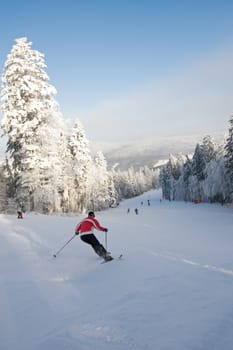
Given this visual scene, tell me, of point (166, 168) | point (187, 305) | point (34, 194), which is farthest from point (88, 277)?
point (166, 168)

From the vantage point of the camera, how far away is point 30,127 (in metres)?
23.4

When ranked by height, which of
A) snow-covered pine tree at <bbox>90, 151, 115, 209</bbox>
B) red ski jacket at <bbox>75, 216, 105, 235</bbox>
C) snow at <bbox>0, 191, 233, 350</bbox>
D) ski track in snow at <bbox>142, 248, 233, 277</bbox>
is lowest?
snow at <bbox>0, 191, 233, 350</bbox>

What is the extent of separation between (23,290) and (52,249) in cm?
424

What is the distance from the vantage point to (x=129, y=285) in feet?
22.3

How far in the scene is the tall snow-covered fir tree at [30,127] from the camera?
23203mm

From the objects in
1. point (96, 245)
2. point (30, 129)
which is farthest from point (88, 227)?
point (30, 129)

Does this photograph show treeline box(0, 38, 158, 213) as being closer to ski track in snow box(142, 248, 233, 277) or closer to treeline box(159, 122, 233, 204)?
ski track in snow box(142, 248, 233, 277)

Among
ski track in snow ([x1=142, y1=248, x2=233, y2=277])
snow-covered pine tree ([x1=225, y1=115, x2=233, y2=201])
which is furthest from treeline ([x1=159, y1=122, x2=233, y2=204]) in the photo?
ski track in snow ([x1=142, y1=248, x2=233, y2=277])

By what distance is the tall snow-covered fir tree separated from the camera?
914 inches

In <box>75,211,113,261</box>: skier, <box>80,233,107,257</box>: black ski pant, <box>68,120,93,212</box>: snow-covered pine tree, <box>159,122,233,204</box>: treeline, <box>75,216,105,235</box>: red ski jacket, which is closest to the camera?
<box>80,233,107,257</box>: black ski pant

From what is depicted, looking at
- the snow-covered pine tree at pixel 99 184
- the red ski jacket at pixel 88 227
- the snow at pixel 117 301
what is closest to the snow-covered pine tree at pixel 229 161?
the snow-covered pine tree at pixel 99 184

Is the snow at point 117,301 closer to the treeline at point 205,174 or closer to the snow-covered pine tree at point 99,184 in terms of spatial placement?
the snow-covered pine tree at point 99,184

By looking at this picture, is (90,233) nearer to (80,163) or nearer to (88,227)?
(88,227)

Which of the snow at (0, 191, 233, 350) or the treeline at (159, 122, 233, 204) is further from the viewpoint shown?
the treeline at (159, 122, 233, 204)
